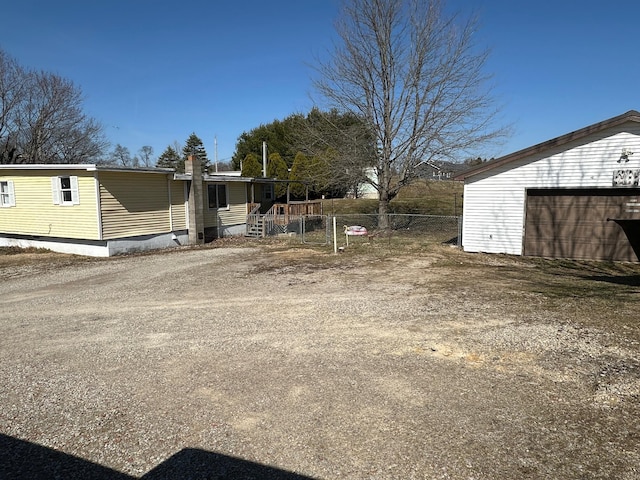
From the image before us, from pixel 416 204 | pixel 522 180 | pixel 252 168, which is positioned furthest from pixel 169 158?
pixel 522 180

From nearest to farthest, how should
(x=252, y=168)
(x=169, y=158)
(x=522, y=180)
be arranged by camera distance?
(x=522, y=180) < (x=252, y=168) < (x=169, y=158)

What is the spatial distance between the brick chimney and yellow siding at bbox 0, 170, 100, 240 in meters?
3.74

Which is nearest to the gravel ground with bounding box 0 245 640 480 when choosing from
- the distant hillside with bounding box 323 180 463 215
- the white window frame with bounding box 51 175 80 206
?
the white window frame with bounding box 51 175 80 206

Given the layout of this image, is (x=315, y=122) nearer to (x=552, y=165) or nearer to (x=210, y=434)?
(x=552, y=165)

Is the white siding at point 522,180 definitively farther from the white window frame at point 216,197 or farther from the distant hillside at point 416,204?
the distant hillside at point 416,204

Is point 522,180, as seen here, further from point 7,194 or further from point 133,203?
point 7,194

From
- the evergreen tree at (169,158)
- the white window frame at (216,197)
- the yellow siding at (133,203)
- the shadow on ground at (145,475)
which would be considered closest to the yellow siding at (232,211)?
the white window frame at (216,197)

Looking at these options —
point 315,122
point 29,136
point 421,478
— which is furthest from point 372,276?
point 29,136

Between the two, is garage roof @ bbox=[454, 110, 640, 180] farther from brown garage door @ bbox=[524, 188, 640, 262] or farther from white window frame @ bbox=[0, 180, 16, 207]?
white window frame @ bbox=[0, 180, 16, 207]

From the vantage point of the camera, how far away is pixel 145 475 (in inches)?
115

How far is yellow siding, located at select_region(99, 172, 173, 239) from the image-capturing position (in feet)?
Answer: 45.7

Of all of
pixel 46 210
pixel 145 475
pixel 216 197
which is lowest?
pixel 145 475

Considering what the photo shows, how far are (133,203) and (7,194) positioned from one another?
224 inches

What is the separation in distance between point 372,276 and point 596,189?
24.1ft
